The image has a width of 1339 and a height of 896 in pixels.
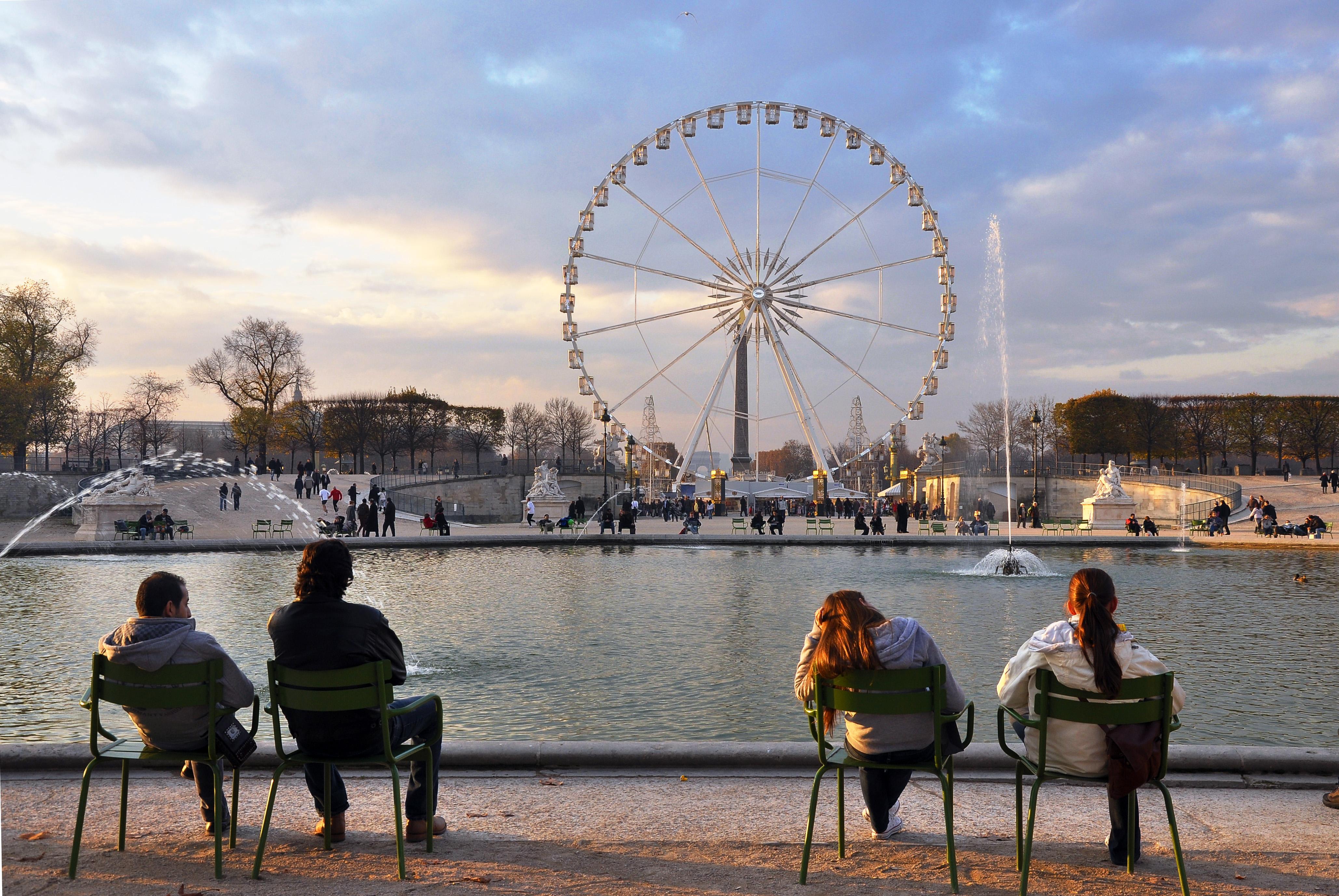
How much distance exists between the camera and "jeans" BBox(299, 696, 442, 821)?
4.16 meters

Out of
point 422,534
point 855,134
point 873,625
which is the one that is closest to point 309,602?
point 873,625

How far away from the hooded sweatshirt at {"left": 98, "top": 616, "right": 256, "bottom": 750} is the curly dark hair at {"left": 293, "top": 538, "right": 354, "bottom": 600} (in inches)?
14.6

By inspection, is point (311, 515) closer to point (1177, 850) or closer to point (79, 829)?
point (79, 829)

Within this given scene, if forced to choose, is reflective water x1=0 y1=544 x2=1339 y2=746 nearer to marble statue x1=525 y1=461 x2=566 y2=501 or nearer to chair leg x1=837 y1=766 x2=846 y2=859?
chair leg x1=837 y1=766 x2=846 y2=859

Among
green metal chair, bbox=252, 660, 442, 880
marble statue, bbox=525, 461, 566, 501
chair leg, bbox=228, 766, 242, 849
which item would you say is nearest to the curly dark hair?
green metal chair, bbox=252, 660, 442, 880

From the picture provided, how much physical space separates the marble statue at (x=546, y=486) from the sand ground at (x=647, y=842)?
31.3m

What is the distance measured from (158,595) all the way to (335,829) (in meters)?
1.14

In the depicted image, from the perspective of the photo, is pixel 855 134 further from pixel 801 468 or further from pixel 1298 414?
pixel 801 468

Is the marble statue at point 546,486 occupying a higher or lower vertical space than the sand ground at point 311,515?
higher

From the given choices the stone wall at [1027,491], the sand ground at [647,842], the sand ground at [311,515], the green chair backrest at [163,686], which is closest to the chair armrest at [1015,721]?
the sand ground at [647,842]

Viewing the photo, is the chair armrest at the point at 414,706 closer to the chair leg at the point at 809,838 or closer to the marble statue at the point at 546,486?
the chair leg at the point at 809,838

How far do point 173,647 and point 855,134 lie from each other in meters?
34.9

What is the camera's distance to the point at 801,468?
151 meters

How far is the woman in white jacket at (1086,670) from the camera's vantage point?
368 cm
